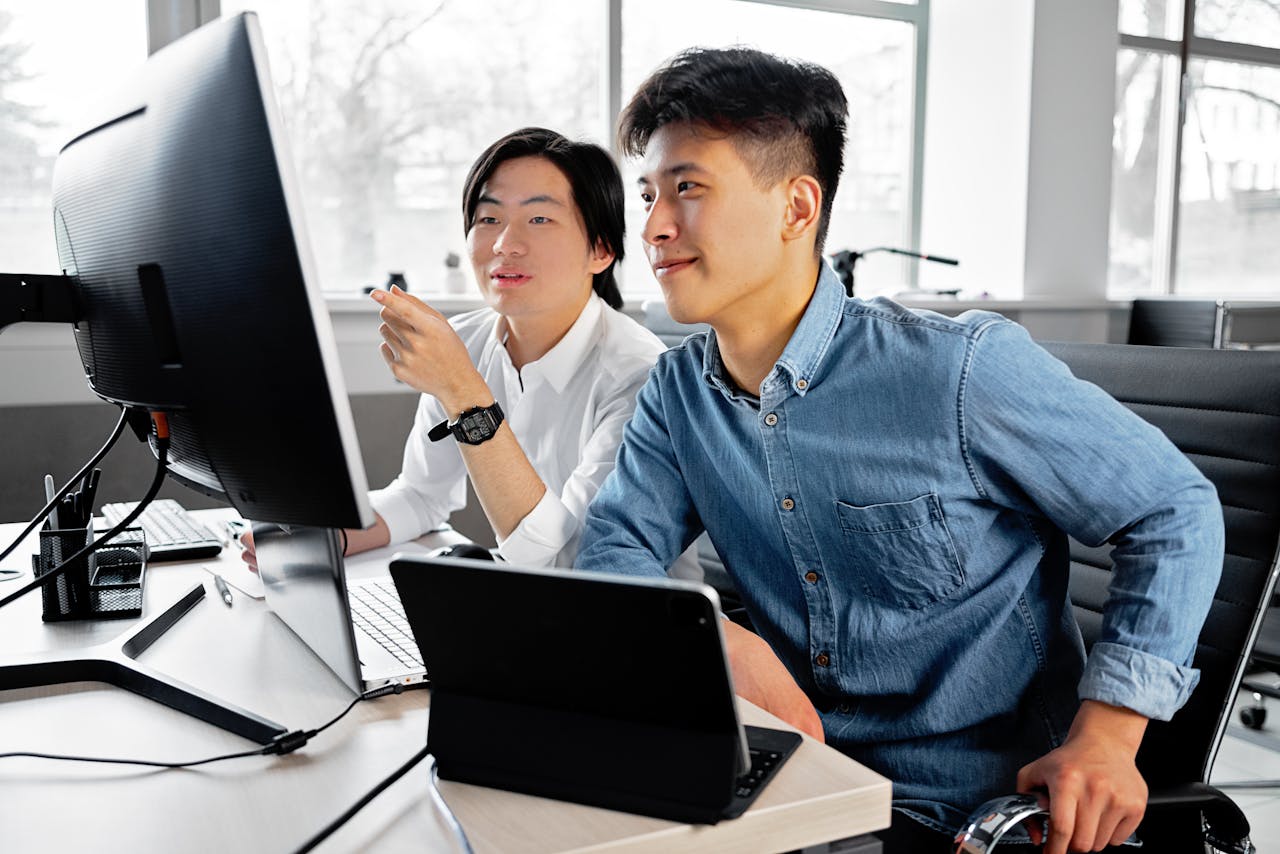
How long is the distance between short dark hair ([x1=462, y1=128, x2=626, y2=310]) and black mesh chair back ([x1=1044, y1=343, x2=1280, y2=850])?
840 mm

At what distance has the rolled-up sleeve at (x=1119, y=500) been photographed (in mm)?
973

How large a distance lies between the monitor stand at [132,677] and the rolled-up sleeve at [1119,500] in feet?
2.23

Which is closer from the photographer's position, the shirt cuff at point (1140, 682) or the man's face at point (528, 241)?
the shirt cuff at point (1140, 682)

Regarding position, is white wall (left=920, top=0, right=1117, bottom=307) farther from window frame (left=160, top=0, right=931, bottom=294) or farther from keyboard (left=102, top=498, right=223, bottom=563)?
keyboard (left=102, top=498, right=223, bottom=563)

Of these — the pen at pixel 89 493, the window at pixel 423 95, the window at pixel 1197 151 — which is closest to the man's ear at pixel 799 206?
the pen at pixel 89 493

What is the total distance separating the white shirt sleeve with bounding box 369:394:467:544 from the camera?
5.03 feet

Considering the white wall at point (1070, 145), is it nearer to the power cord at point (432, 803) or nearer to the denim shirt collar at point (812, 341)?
the denim shirt collar at point (812, 341)

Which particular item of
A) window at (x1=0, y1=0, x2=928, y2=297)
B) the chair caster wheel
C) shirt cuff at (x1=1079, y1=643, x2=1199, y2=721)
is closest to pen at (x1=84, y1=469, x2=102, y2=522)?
shirt cuff at (x1=1079, y1=643, x2=1199, y2=721)

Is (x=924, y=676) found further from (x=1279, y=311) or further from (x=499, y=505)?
(x=1279, y=311)

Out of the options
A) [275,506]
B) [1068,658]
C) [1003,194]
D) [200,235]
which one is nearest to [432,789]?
[275,506]

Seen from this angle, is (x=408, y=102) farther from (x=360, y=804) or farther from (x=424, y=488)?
(x=360, y=804)

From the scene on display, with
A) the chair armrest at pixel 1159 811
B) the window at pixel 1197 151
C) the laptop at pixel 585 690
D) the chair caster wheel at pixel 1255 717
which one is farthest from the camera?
the window at pixel 1197 151

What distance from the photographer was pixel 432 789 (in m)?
0.68

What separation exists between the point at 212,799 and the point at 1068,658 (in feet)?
2.72
